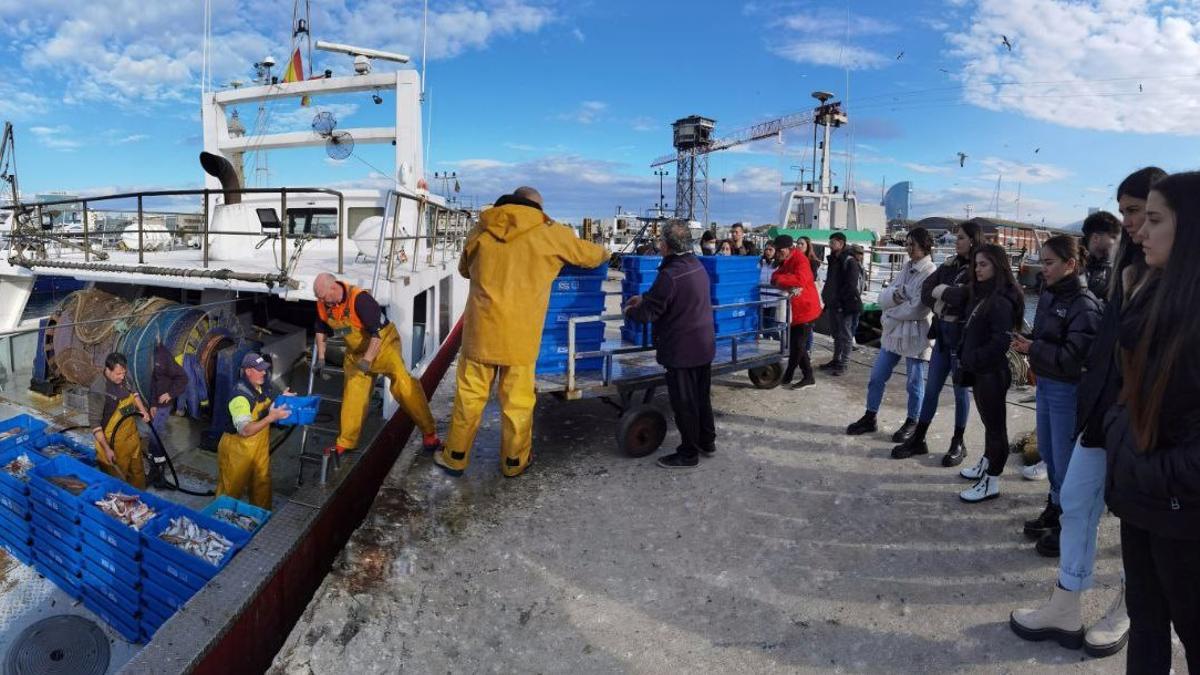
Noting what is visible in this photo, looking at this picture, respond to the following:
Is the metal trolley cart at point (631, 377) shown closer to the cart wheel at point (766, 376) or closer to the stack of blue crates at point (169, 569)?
the cart wheel at point (766, 376)

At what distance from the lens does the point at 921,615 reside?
309cm

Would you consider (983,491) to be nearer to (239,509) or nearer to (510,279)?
(510,279)

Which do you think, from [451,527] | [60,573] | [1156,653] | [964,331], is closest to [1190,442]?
[1156,653]

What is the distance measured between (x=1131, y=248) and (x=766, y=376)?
14.1ft

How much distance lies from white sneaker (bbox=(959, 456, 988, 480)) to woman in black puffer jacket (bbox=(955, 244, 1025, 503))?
0.03 m

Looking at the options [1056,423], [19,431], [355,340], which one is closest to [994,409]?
[1056,423]

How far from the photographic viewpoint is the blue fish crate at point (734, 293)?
5.75 metres

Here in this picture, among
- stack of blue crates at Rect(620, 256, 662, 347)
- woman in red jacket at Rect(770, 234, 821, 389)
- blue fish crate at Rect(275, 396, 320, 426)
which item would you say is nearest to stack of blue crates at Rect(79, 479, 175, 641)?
blue fish crate at Rect(275, 396, 320, 426)

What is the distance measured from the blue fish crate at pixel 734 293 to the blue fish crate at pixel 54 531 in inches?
185

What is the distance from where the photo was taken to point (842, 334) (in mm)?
7785

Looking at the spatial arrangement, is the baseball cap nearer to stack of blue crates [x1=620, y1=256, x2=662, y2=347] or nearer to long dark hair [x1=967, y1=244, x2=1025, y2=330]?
stack of blue crates [x1=620, y1=256, x2=662, y2=347]

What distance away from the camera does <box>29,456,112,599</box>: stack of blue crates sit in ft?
12.6

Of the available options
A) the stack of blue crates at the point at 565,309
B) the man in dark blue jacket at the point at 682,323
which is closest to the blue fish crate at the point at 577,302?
the stack of blue crates at the point at 565,309

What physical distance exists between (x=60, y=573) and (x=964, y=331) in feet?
19.0
